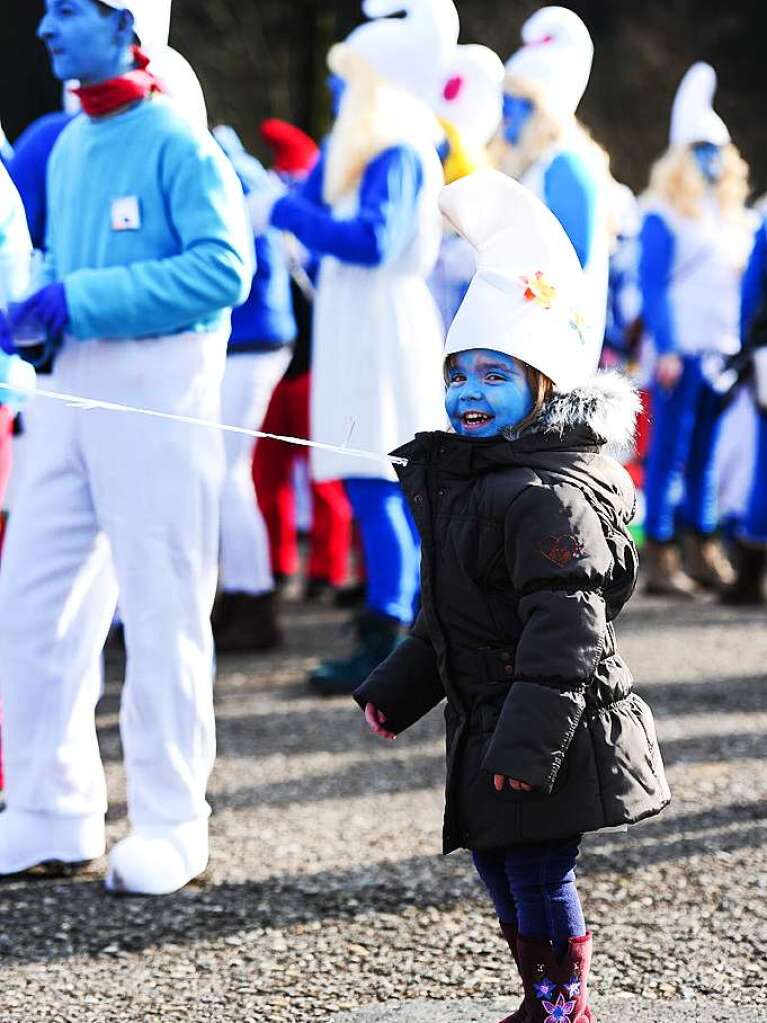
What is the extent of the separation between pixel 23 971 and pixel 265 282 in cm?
350

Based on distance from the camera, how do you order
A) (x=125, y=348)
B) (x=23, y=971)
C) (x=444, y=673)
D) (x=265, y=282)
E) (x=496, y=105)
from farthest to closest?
(x=265, y=282) < (x=496, y=105) < (x=125, y=348) < (x=23, y=971) < (x=444, y=673)

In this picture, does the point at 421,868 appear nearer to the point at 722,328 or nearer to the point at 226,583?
the point at 226,583

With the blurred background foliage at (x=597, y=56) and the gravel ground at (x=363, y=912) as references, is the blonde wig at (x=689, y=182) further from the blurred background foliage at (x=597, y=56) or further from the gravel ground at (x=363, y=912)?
the blurred background foliage at (x=597, y=56)

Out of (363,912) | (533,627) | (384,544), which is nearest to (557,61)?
(384,544)

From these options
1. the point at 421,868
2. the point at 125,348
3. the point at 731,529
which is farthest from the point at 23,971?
the point at 731,529

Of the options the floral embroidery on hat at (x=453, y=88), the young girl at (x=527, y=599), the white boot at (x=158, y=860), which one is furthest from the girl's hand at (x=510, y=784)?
the floral embroidery on hat at (x=453, y=88)

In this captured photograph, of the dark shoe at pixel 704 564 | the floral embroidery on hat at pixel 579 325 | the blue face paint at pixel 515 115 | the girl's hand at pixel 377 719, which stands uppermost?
the blue face paint at pixel 515 115

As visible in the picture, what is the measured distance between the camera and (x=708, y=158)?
7.62m

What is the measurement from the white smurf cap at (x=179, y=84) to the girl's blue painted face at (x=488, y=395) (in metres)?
1.22

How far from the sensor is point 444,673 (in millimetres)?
2672

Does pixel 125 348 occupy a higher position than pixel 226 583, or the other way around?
pixel 125 348

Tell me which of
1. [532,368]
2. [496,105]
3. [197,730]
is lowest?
[197,730]

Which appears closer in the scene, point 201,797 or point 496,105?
point 201,797

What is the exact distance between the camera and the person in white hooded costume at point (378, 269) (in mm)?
5172
